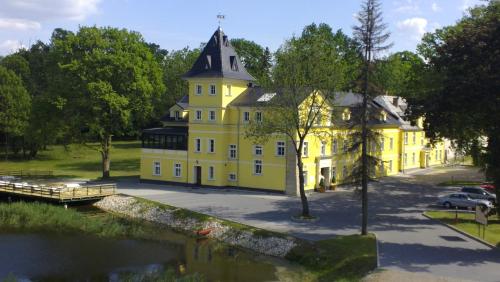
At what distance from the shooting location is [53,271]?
26.0 m

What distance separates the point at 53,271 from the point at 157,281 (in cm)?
622

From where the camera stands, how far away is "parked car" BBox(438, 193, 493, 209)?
128 ft

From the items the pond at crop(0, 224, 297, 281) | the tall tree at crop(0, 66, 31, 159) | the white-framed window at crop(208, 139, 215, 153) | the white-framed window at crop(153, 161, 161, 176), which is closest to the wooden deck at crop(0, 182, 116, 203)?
the white-framed window at crop(153, 161, 161, 176)

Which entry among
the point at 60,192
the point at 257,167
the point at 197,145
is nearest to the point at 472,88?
the point at 257,167

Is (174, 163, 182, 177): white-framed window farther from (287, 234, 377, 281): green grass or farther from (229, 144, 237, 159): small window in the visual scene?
(287, 234, 377, 281): green grass

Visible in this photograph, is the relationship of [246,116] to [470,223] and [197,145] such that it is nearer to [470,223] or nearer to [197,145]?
[197,145]

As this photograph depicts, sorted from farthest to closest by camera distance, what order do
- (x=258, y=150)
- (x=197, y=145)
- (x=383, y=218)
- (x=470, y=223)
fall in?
(x=197, y=145) < (x=258, y=150) < (x=383, y=218) < (x=470, y=223)

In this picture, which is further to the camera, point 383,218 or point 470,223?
point 383,218

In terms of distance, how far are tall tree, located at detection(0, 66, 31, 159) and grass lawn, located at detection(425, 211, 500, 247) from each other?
54332 mm

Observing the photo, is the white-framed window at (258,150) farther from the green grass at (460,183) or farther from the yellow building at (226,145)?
the green grass at (460,183)

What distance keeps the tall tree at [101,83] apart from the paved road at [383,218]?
701 centimetres

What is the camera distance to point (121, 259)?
28.3 metres

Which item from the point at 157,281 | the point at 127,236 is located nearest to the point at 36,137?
the point at 127,236

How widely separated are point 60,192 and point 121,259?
1686 cm
